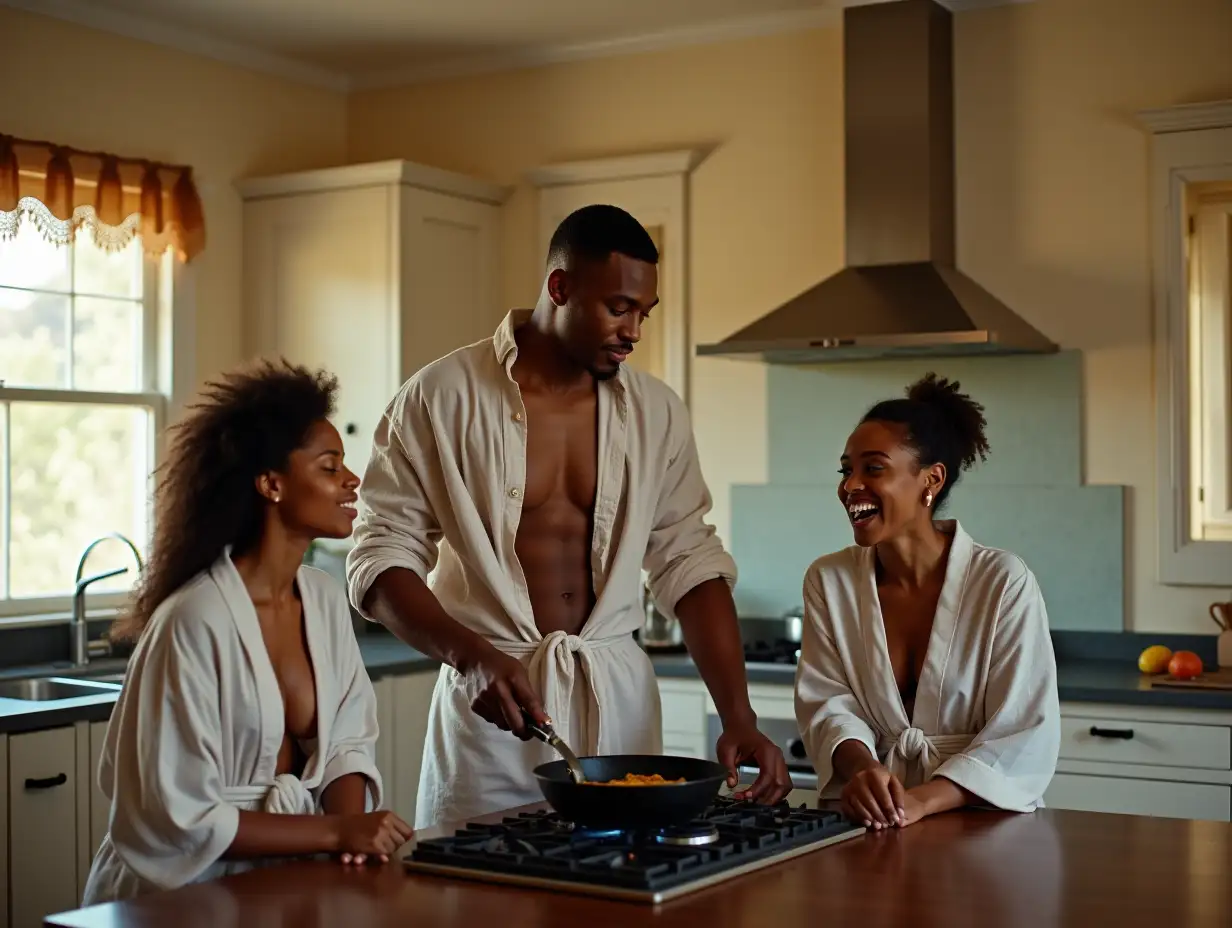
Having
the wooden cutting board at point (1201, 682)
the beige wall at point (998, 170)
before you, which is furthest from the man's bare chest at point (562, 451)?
the beige wall at point (998, 170)

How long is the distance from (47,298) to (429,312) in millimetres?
1135

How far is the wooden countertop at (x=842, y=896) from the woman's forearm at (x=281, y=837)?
60mm

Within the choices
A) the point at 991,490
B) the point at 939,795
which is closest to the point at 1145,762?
the point at 991,490

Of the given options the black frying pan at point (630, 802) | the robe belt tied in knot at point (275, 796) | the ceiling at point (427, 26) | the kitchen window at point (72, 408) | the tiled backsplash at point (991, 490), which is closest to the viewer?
the black frying pan at point (630, 802)

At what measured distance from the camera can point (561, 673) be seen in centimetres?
259

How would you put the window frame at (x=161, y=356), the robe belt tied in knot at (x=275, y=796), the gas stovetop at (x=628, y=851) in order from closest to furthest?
1. the gas stovetop at (x=628, y=851)
2. the robe belt tied in knot at (x=275, y=796)
3. the window frame at (x=161, y=356)

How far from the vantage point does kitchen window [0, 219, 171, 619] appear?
4.46 metres

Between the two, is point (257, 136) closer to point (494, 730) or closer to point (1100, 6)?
point (1100, 6)

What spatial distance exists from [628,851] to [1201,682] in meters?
2.40

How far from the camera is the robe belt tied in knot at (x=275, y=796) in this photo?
2.18m

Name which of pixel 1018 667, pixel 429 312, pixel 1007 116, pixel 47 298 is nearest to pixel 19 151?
pixel 47 298

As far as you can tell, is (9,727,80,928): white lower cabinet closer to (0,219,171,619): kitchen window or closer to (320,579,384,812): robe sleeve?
(0,219,171,619): kitchen window

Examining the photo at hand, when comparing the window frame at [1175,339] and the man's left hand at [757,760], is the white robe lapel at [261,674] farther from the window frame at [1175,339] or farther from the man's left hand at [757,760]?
the window frame at [1175,339]

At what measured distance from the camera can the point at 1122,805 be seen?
12.5 ft
